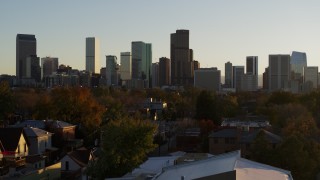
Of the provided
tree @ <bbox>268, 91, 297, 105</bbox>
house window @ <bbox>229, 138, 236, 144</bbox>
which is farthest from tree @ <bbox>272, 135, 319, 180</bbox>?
tree @ <bbox>268, 91, 297, 105</bbox>

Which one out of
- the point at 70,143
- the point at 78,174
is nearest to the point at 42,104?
the point at 70,143

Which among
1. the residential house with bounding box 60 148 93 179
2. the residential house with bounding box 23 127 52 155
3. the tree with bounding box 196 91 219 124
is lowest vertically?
the residential house with bounding box 60 148 93 179

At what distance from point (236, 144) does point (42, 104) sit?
80.8 feet

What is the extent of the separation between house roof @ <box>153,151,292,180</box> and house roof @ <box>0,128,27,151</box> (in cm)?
1774

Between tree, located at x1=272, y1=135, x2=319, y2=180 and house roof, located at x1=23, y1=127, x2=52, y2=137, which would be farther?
house roof, located at x1=23, y1=127, x2=52, y2=137

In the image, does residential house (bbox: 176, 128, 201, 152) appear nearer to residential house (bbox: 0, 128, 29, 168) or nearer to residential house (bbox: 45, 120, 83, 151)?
residential house (bbox: 45, 120, 83, 151)

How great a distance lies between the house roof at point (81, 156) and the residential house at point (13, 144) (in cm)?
338

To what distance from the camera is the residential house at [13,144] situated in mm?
35656

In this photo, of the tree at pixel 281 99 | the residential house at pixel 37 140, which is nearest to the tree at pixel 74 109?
the residential house at pixel 37 140

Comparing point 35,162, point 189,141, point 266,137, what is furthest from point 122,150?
Result: point 189,141

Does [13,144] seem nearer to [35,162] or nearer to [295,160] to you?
[35,162]

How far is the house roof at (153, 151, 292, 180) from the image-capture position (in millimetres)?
18812

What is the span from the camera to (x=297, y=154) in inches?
993

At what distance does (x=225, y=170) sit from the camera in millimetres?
18188
